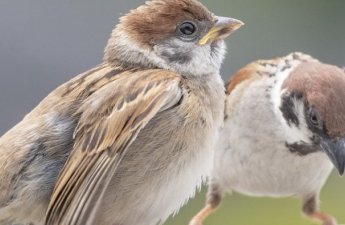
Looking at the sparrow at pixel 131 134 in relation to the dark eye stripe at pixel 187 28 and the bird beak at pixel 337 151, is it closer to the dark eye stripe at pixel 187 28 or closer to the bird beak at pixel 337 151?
the dark eye stripe at pixel 187 28

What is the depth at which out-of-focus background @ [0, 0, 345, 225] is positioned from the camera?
8.57ft

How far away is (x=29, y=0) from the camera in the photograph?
2.83 meters

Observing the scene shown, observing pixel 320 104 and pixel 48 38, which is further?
pixel 48 38

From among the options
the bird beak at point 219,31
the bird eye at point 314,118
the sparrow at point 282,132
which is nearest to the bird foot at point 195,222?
the sparrow at point 282,132

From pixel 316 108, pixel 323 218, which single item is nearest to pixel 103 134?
pixel 316 108

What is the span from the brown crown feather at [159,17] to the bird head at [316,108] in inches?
10.3

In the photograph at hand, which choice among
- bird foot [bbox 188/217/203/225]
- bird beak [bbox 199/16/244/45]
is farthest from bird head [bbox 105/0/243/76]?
bird foot [bbox 188/217/203/225]

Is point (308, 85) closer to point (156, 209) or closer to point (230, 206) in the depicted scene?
point (156, 209)

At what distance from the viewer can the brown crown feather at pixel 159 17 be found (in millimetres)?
1832

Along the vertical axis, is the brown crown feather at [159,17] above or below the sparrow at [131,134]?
above

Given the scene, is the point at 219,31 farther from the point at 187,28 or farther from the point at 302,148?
the point at 302,148

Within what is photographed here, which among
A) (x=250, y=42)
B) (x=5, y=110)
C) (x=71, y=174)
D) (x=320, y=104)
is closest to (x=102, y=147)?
(x=71, y=174)

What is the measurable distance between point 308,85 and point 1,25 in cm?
100

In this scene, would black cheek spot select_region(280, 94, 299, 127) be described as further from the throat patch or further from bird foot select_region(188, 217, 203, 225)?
bird foot select_region(188, 217, 203, 225)
